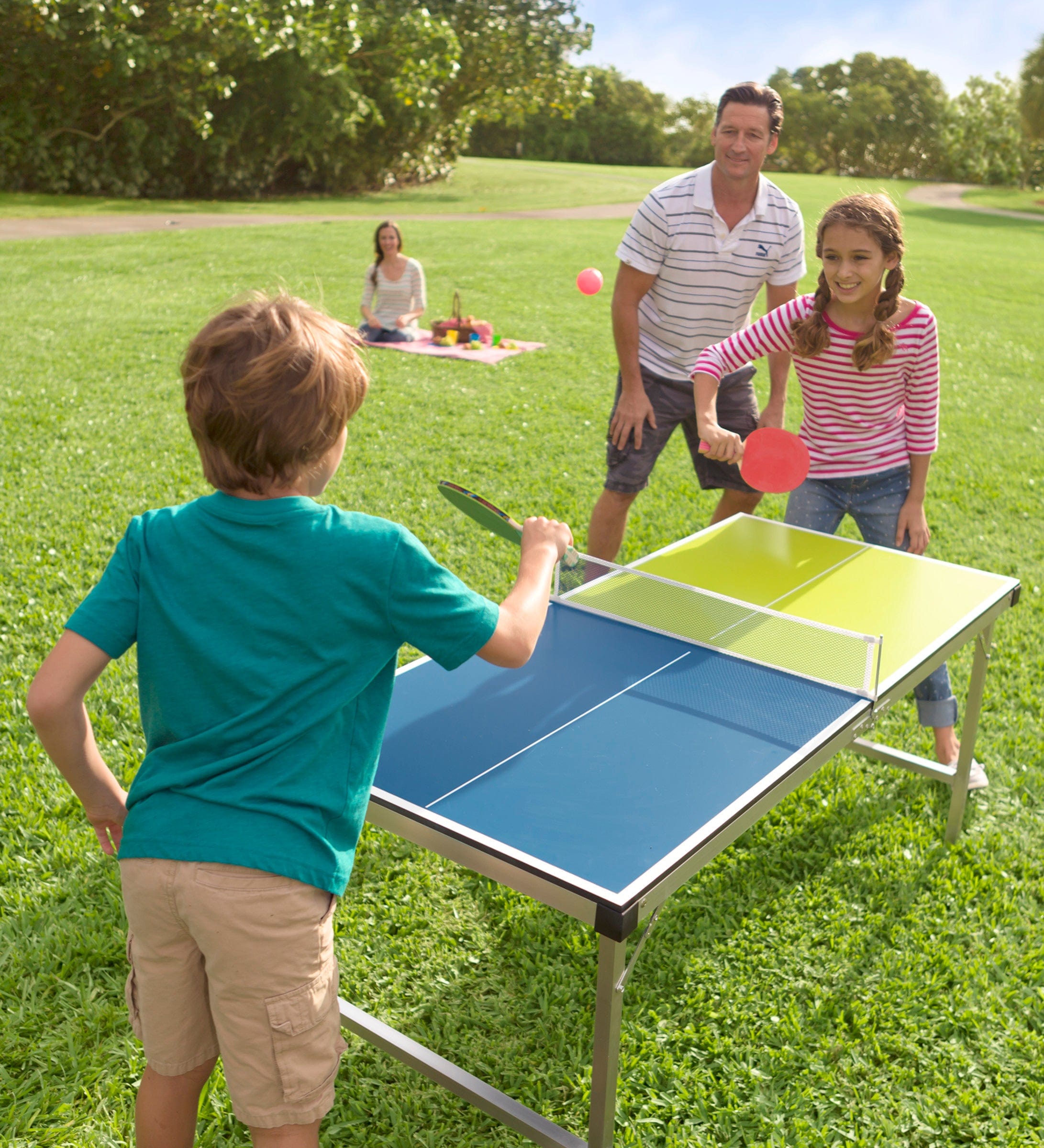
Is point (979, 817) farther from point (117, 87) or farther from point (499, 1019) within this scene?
point (117, 87)

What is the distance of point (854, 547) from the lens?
154 inches

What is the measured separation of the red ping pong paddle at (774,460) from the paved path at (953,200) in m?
38.4

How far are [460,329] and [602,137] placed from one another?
5469 cm

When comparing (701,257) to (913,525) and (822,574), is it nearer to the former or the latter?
(913,525)

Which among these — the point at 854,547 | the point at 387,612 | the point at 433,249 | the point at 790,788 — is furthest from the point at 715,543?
the point at 433,249

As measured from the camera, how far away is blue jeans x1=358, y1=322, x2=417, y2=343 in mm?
11312

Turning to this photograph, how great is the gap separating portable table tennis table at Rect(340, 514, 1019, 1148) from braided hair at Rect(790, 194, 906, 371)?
73cm

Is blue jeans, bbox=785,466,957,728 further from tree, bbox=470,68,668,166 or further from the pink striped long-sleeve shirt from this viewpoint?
tree, bbox=470,68,668,166

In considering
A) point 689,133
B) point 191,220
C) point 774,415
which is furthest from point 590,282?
point 689,133

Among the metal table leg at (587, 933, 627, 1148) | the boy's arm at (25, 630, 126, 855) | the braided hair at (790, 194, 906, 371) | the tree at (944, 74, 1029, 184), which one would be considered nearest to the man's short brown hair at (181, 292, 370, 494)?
the boy's arm at (25, 630, 126, 855)

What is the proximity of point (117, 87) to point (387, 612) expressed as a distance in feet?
91.5

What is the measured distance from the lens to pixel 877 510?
4.00 metres

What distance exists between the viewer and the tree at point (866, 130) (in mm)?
67250

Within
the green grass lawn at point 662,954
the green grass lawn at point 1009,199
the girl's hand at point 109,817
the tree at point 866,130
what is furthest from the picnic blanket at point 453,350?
the tree at point 866,130
